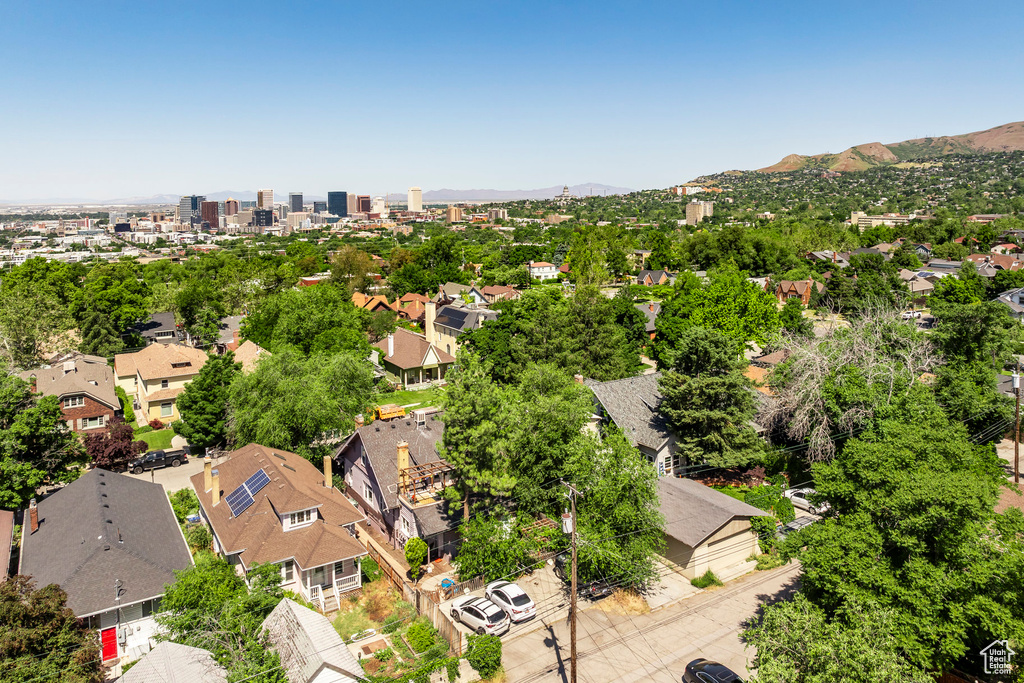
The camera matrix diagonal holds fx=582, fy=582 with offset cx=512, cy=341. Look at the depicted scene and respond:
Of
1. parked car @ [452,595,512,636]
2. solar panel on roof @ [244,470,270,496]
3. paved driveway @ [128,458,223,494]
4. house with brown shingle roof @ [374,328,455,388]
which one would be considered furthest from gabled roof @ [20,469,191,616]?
house with brown shingle roof @ [374,328,455,388]

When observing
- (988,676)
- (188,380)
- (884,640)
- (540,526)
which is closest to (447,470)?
(540,526)

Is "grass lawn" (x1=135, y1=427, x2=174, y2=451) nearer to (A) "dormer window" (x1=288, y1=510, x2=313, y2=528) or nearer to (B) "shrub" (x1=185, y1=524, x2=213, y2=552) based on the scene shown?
(B) "shrub" (x1=185, y1=524, x2=213, y2=552)

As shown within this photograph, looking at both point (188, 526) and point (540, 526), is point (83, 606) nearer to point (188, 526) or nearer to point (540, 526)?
point (188, 526)

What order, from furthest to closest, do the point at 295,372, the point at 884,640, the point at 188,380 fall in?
the point at 188,380 < the point at 295,372 < the point at 884,640

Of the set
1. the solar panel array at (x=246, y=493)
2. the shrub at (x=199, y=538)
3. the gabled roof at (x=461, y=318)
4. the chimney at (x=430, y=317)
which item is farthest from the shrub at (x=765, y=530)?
the chimney at (x=430, y=317)

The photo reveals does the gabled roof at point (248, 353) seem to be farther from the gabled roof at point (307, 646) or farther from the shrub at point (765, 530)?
the shrub at point (765, 530)

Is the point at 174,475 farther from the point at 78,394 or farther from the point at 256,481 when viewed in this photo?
the point at 256,481
